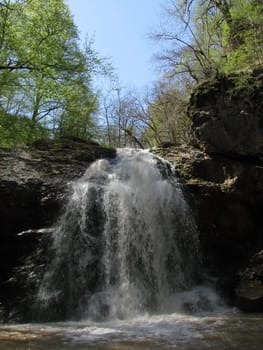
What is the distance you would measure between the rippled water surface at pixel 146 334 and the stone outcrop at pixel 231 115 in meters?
5.71

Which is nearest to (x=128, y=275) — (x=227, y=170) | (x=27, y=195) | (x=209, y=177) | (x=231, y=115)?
(x=27, y=195)

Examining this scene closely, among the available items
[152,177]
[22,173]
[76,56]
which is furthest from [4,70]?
[152,177]

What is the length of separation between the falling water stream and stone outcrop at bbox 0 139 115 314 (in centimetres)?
44

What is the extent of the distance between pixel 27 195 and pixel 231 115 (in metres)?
6.39

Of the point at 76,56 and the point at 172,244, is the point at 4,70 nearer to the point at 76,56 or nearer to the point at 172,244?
the point at 76,56

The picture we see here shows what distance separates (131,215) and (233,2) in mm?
12592

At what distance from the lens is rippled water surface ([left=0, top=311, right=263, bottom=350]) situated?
6.21 metres

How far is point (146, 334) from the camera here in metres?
7.14

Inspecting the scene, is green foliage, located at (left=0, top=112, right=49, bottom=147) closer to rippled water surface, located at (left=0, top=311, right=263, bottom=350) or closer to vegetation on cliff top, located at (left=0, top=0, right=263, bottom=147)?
vegetation on cliff top, located at (left=0, top=0, right=263, bottom=147)

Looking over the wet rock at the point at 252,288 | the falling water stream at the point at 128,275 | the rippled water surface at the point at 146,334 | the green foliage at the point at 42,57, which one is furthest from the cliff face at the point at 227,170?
the green foliage at the point at 42,57

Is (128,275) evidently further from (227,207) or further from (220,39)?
(220,39)

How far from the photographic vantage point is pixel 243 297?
10.0m

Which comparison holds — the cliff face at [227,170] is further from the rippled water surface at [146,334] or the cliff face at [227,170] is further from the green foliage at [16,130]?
the green foliage at [16,130]

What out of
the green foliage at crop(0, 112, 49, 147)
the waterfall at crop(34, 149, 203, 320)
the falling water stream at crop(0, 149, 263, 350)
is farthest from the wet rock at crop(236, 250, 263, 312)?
the green foliage at crop(0, 112, 49, 147)
